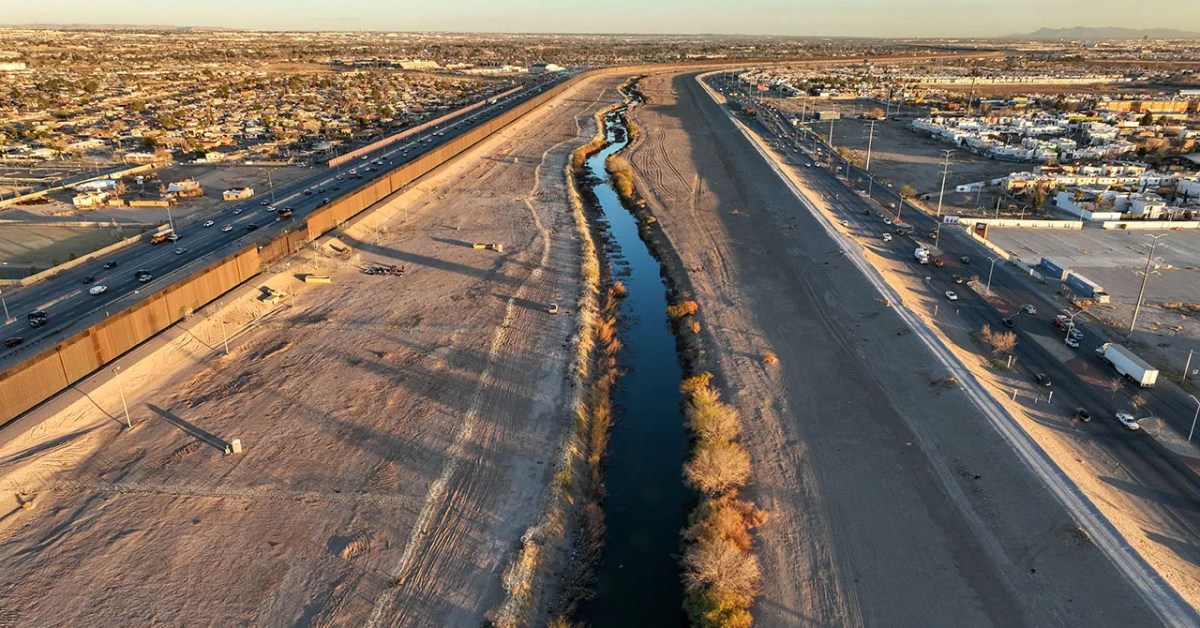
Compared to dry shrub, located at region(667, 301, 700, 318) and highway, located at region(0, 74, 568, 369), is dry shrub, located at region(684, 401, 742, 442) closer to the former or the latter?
dry shrub, located at region(667, 301, 700, 318)

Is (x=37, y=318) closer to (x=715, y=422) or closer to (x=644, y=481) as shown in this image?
(x=644, y=481)

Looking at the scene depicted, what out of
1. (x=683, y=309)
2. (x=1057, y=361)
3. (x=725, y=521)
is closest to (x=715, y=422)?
(x=725, y=521)

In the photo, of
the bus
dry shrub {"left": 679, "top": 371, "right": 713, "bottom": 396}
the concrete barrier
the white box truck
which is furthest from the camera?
the concrete barrier

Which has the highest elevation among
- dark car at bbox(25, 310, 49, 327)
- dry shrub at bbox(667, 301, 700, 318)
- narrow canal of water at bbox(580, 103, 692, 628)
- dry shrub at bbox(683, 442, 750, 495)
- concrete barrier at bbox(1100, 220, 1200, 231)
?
dark car at bbox(25, 310, 49, 327)

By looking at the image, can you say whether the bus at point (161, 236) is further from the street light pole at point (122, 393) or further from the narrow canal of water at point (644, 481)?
the narrow canal of water at point (644, 481)

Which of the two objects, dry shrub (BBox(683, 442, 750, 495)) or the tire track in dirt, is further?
dry shrub (BBox(683, 442, 750, 495))

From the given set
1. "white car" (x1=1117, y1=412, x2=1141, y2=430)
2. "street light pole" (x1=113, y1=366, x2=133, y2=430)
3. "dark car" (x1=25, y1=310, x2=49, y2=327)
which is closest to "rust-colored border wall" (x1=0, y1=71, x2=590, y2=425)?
"street light pole" (x1=113, y1=366, x2=133, y2=430)

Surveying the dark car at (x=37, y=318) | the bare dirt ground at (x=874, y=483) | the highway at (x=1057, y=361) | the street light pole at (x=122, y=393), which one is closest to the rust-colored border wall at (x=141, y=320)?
the street light pole at (x=122, y=393)
